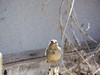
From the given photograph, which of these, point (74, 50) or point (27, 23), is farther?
point (74, 50)

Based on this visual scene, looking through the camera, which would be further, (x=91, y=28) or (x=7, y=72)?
(x=91, y=28)

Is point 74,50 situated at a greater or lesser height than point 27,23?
lesser

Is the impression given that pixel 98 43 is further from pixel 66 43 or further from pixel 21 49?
pixel 21 49

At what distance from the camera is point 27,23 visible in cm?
321

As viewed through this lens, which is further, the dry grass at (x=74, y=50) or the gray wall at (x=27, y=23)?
the dry grass at (x=74, y=50)

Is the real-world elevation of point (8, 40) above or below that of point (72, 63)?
above

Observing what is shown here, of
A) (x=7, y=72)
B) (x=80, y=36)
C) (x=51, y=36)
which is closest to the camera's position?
(x=7, y=72)

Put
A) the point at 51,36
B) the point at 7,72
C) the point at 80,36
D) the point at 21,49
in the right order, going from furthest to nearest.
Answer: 1. the point at 80,36
2. the point at 51,36
3. the point at 21,49
4. the point at 7,72

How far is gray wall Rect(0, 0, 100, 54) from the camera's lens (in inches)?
120

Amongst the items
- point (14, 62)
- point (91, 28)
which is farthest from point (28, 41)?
point (91, 28)

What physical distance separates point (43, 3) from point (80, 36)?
32.2 inches

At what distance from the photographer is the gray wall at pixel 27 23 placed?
9.99 feet

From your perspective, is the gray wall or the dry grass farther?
the dry grass

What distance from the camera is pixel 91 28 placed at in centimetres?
392
